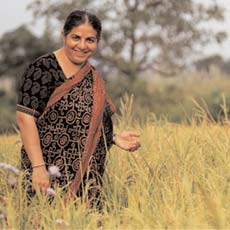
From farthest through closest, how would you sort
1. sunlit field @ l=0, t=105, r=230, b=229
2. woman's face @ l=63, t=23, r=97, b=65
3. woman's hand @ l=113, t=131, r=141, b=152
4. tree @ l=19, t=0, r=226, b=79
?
tree @ l=19, t=0, r=226, b=79, woman's hand @ l=113, t=131, r=141, b=152, woman's face @ l=63, t=23, r=97, b=65, sunlit field @ l=0, t=105, r=230, b=229

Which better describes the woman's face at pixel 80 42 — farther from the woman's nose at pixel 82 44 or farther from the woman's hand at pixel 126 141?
the woman's hand at pixel 126 141

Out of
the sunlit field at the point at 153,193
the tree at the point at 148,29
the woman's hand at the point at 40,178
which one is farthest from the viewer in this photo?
the tree at the point at 148,29

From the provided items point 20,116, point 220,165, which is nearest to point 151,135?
point 220,165

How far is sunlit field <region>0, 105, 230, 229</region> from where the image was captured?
9.87 feet

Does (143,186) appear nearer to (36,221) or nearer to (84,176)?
(84,176)

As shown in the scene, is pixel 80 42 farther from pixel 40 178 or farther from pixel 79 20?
pixel 40 178

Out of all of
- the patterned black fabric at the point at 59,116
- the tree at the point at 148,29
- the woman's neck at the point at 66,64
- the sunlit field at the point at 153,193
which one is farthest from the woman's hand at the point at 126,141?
the tree at the point at 148,29

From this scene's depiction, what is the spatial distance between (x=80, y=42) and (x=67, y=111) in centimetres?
35

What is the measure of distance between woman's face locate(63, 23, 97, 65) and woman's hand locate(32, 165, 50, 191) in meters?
0.57

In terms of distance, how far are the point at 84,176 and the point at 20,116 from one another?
19.6 inches

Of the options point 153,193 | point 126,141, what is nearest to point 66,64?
point 126,141

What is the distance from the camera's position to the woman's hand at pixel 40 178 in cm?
327

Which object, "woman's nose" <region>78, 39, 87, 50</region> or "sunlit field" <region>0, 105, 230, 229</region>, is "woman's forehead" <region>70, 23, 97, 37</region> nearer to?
"woman's nose" <region>78, 39, 87, 50</region>

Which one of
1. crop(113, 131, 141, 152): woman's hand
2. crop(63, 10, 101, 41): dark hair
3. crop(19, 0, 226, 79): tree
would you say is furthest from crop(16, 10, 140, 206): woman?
crop(19, 0, 226, 79): tree
